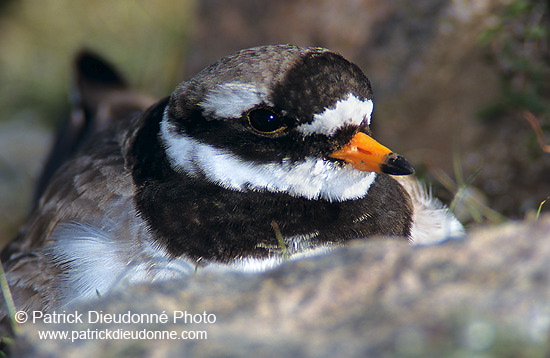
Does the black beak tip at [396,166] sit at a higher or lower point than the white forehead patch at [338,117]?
lower

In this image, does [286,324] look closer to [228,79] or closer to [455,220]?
[228,79]

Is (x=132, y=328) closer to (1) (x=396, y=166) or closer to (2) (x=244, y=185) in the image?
(2) (x=244, y=185)

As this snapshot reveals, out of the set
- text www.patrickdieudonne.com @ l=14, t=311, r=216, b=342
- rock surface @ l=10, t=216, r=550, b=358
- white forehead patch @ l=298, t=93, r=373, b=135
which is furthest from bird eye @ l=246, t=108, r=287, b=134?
text www.patrickdieudonne.com @ l=14, t=311, r=216, b=342

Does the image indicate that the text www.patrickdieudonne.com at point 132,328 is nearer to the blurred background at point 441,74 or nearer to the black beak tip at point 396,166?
the black beak tip at point 396,166

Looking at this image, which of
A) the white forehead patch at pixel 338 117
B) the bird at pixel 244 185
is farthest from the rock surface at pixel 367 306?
the white forehead patch at pixel 338 117

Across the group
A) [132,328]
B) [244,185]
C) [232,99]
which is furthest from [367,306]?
[232,99]

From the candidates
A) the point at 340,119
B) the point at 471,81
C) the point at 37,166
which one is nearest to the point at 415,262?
the point at 340,119
